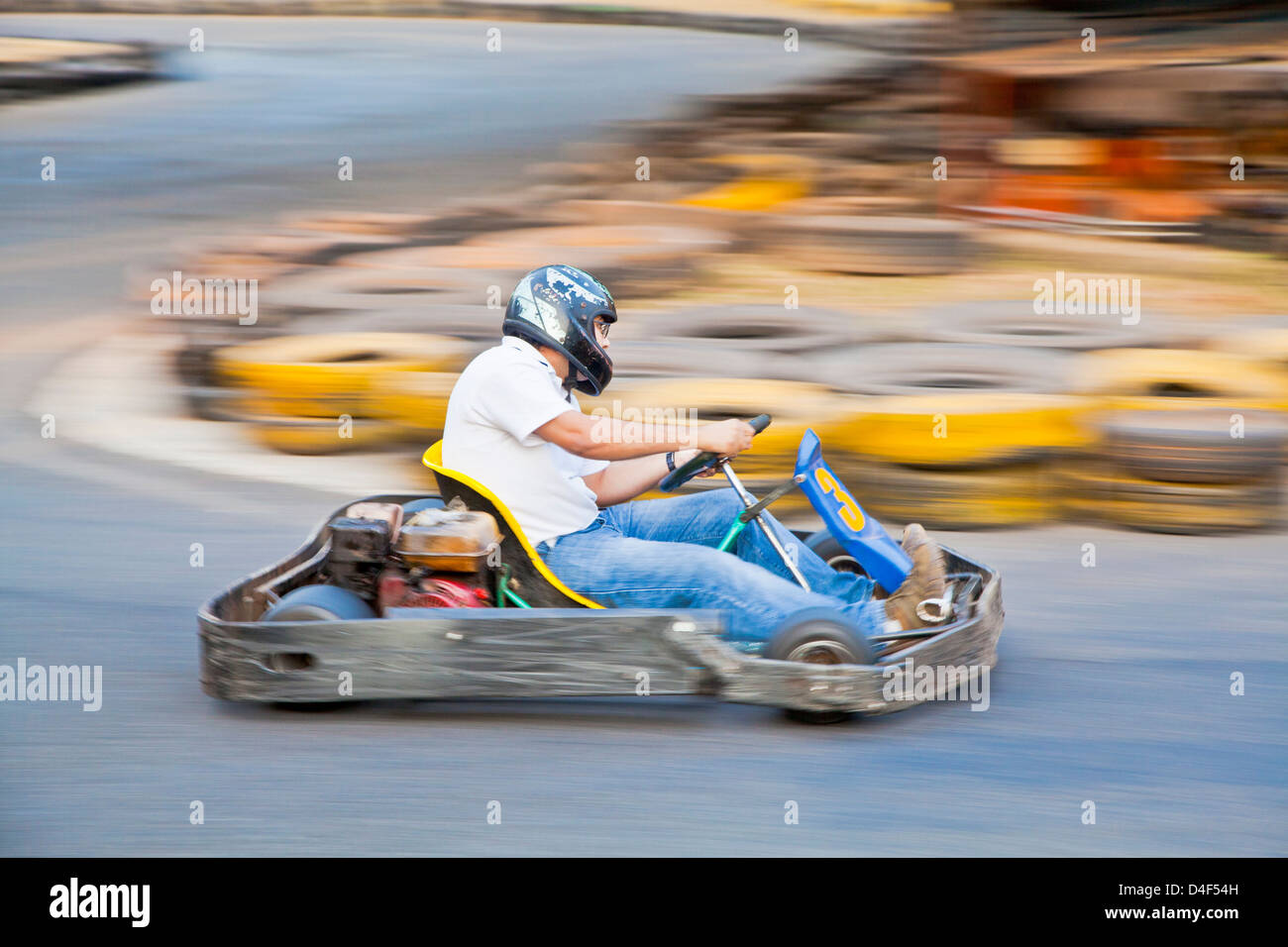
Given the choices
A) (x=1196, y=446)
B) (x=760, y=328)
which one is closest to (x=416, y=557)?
(x=1196, y=446)

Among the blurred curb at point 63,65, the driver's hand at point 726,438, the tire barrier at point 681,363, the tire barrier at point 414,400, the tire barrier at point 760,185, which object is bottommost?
the driver's hand at point 726,438

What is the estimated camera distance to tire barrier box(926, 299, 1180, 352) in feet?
23.7

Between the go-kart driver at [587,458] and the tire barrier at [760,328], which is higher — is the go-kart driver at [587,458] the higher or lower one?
the lower one

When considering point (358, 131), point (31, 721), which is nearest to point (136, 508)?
point (31, 721)

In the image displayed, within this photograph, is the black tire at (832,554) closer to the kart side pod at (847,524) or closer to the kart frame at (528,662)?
the kart side pod at (847,524)

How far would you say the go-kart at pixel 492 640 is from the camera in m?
3.78

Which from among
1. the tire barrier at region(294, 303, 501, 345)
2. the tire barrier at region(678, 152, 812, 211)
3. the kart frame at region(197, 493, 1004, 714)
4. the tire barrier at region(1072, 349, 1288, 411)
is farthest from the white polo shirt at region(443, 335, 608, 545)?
the tire barrier at region(678, 152, 812, 211)

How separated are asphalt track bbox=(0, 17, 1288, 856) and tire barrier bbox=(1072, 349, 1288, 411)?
90 cm

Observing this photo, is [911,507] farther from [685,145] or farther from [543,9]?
[543,9]

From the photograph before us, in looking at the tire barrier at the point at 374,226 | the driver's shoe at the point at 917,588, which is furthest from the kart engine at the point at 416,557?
the tire barrier at the point at 374,226

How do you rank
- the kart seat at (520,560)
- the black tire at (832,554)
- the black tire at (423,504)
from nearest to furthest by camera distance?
the kart seat at (520,560)
the black tire at (423,504)
the black tire at (832,554)

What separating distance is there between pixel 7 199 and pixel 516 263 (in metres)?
6.41

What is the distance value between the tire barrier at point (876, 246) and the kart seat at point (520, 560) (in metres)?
5.96

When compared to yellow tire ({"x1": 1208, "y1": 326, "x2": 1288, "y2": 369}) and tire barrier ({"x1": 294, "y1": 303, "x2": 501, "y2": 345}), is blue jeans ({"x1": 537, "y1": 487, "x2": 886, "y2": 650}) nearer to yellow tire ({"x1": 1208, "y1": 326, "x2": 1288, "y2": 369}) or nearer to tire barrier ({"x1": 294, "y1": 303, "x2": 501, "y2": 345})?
tire barrier ({"x1": 294, "y1": 303, "x2": 501, "y2": 345})
